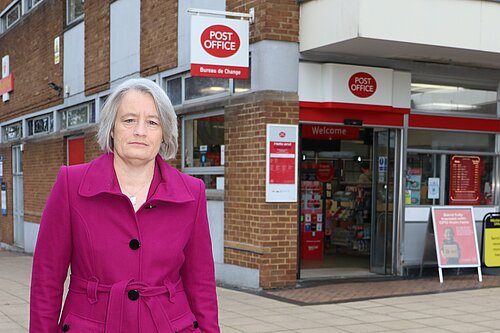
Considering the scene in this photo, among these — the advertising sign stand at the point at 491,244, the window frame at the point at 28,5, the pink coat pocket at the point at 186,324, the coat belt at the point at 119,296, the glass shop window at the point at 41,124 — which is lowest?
the advertising sign stand at the point at 491,244

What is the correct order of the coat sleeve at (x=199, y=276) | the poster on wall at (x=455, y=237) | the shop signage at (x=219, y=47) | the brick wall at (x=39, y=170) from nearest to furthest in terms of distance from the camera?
the coat sleeve at (x=199, y=276) < the shop signage at (x=219, y=47) < the poster on wall at (x=455, y=237) < the brick wall at (x=39, y=170)

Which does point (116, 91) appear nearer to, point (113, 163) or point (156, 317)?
point (113, 163)

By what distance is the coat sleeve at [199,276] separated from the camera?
256cm

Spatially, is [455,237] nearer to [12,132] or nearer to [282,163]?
[282,163]

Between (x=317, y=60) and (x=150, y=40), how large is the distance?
3.87 m

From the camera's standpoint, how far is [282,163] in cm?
880

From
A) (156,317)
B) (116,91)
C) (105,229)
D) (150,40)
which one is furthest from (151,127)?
(150,40)

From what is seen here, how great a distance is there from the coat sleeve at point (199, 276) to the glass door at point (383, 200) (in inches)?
303

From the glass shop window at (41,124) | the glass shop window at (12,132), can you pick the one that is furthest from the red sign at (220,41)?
the glass shop window at (12,132)

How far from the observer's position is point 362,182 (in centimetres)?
1191

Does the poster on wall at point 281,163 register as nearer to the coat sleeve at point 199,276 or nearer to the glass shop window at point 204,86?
the glass shop window at point 204,86

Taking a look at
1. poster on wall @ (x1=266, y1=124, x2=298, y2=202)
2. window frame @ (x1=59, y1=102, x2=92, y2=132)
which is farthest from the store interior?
window frame @ (x1=59, y1=102, x2=92, y2=132)

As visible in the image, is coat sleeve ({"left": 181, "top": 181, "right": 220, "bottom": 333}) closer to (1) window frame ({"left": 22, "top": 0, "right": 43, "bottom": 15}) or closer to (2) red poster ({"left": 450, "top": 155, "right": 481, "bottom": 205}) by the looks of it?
(2) red poster ({"left": 450, "top": 155, "right": 481, "bottom": 205})

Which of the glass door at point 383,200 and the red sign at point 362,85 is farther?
the glass door at point 383,200
